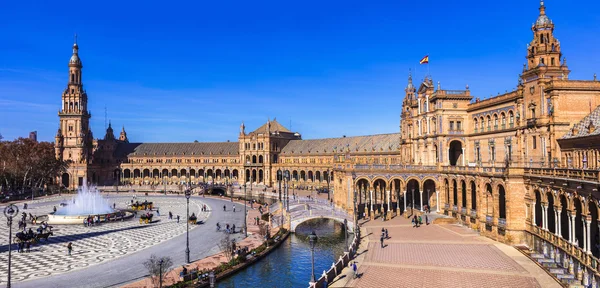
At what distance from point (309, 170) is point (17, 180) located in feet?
253

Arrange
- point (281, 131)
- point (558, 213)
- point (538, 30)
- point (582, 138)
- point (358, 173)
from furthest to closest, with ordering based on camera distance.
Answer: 1. point (281, 131)
2. point (358, 173)
3. point (538, 30)
4. point (582, 138)
5. point (558, 213)

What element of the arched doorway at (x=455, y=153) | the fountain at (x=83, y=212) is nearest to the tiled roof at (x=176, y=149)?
the fountain at (x=83, y=212)

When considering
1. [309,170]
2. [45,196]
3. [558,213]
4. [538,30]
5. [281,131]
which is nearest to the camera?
[558,213]

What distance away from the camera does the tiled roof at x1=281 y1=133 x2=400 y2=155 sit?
4203 inches

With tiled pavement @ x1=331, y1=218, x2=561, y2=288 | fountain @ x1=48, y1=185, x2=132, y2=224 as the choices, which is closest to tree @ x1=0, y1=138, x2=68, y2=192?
fountain @ x1=48, y1=185, x2=132, y2=224

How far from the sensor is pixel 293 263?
44.3 m

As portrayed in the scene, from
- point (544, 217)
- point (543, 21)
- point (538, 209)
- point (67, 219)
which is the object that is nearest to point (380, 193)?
point (538, 209)

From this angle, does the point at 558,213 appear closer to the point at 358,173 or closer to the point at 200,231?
the point at 358,173

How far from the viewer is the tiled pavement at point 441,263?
3225cm

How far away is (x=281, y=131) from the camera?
481 feet

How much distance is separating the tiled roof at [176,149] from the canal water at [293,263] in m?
89.3

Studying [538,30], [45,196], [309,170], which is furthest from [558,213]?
[45,196]

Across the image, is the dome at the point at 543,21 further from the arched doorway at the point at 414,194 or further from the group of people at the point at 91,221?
the group of people at the point at 91,221

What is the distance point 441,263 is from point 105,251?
3322 centimetres
